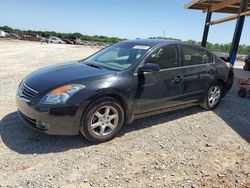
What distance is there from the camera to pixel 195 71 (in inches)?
200

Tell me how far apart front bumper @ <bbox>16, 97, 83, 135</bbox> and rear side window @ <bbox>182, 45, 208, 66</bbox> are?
2483mm

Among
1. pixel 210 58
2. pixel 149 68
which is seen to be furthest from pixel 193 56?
pixel 149 68

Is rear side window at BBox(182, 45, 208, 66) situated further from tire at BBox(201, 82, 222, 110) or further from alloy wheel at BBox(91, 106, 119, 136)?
alloy wheel at BBox(91, 106, 119, 136)

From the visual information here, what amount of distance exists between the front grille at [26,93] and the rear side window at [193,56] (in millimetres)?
2836

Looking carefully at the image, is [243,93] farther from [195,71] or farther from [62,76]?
[62,76]

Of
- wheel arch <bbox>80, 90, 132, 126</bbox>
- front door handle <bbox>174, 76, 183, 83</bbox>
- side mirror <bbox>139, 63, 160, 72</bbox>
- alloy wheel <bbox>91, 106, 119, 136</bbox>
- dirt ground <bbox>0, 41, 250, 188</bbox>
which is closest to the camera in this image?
dirt ground <bbox>0, 41, 250, 188</bbox>

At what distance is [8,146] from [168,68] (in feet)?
9.49

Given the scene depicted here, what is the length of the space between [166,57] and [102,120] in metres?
1.75

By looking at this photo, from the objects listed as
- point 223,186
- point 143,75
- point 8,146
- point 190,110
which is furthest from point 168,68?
point 8,146

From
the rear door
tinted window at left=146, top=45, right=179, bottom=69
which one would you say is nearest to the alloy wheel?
tinted window at left=146, top=45, right=179, bottom=69

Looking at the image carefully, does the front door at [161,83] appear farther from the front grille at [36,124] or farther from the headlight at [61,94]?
the front grille at [36,124]

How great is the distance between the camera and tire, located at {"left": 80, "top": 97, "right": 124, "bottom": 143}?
12.0 ft

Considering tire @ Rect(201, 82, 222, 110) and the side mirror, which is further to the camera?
tire @ Rect(201, 82, 222, 110)

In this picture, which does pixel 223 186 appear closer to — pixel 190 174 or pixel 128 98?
pixel 190 174
